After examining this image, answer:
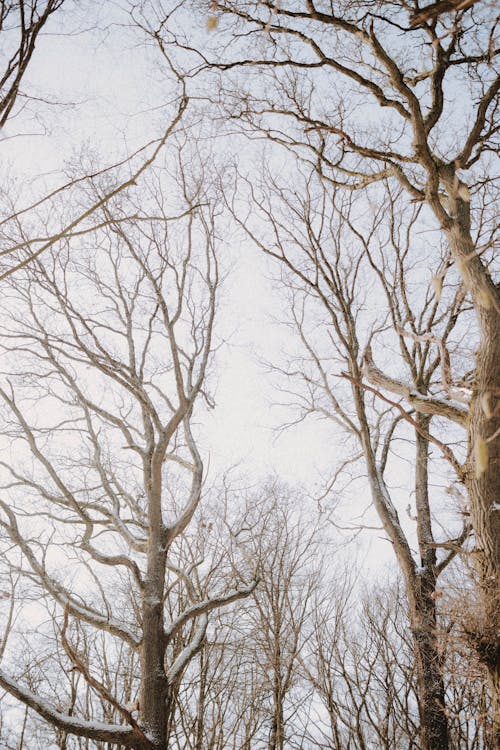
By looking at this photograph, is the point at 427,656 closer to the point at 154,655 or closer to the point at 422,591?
the point at 422,591

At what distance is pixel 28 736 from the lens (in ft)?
40.2

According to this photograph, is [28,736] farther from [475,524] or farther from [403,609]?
[475,524]

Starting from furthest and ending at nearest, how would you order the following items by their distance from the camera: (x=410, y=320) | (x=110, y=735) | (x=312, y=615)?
(x=312, y=615)
(x=410, y=320)
(x=110, y=735)

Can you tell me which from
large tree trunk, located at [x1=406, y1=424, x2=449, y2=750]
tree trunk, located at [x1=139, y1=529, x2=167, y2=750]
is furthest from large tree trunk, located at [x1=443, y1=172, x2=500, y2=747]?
tree trunk, located at [x1=139, y1=529, x2=167, y2=750]

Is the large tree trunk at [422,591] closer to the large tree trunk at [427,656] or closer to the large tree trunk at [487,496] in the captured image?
the large tree trunk at [427,656]

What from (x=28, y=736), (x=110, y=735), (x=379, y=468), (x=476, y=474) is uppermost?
(x=379, y=468)

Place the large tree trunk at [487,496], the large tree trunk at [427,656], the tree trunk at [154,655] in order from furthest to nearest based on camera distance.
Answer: the large tree trunk at [427,656] → the tree trunk at [154,655] → the large tree trunk at [487,496]

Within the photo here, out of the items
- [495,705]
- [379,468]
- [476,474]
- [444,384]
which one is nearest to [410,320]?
[379,468]

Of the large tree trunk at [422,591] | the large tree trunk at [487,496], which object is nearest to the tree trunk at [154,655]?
the large tree trunk at [422,591]

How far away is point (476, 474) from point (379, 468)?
13.9ft

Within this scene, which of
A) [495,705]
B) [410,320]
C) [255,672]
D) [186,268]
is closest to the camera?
[495,705]

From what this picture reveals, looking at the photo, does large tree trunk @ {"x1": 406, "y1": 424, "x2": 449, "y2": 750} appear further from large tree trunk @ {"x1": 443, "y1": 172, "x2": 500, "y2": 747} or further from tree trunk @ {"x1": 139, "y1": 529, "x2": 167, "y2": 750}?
tree trunk @ {"x1": 139, "y1": 529, "x2": 167, "y2": 750}

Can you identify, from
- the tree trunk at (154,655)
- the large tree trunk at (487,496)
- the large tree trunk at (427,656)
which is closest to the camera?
the large tree trunk at (487,496)

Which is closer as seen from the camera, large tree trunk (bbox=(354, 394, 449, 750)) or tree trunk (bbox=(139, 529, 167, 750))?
tree trunk (bbox=(139, 529, 167, 750))
